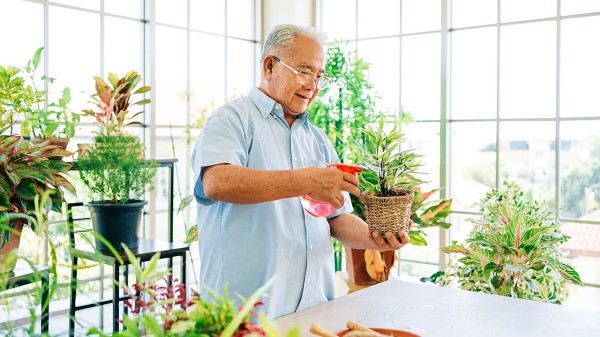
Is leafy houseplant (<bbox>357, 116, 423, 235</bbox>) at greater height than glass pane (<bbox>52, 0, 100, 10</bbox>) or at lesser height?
lesser

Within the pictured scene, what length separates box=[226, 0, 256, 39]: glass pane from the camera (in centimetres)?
502

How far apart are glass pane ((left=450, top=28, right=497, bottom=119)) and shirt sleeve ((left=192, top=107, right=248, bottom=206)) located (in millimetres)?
2925

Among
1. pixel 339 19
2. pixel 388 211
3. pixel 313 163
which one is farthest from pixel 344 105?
pixel 388 211

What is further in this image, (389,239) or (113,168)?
(113,168)

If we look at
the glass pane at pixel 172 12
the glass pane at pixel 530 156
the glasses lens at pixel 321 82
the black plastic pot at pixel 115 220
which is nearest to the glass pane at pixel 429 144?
the glass pane at pixel 530 156

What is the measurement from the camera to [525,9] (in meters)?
4.18

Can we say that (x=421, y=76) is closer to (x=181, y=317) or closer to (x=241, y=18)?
(x=241, y=18)

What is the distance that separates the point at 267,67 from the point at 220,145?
406mm

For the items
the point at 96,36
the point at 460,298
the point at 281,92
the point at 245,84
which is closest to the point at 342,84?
the point at 245,84

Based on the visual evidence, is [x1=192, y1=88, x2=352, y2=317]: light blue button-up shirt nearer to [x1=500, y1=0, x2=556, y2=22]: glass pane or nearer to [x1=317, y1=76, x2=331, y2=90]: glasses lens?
[x1=317, y1=76, x2=331, y2=90]: glasses lens

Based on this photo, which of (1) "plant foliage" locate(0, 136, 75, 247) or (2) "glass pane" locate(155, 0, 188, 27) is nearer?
(1) "plant foliage" locate(0, 136, 75, 247)

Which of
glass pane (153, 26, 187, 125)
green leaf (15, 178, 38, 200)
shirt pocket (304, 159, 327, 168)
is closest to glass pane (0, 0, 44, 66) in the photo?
glass pane (153, 26, 187, 125)

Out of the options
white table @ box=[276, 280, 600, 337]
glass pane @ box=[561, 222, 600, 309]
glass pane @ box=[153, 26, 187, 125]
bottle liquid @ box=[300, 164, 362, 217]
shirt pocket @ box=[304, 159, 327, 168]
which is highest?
glass pane @ box=[153, 26, 187, 125]

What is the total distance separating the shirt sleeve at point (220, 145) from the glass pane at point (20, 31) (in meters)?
2.28
